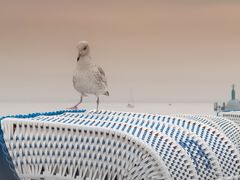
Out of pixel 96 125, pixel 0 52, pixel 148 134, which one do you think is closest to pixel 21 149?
pixel 96 125

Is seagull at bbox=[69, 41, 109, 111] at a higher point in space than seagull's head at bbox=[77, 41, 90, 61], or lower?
lower

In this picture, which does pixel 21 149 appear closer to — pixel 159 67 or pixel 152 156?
pixel 152 156

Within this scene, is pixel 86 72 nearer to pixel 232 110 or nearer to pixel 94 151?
pixel 232 110

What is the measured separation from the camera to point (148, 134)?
145 cm

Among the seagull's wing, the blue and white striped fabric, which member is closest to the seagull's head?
the seagull's wing

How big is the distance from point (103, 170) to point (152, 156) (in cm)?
14

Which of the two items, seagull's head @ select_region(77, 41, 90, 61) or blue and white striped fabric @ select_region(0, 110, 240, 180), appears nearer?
blue and white striped fabric @ select_region(0, 110, 240, 180)

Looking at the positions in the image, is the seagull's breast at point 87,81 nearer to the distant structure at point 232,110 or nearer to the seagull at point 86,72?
the seagull at point 86,72

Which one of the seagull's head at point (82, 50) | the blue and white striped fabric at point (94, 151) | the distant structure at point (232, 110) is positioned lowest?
the blue and white striped fabric at point (94, 151)

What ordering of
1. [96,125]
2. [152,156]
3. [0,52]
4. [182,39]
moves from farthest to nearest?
[182,39] → [0,52] → [96,125] → [152,156]

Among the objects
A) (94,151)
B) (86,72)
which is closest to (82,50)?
(86,72)

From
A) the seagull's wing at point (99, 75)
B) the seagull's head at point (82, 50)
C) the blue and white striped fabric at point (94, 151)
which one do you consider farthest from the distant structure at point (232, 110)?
the blue and white striped fabric at point (94, 151)

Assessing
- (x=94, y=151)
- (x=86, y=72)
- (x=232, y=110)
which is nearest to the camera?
(x=94, y=151)

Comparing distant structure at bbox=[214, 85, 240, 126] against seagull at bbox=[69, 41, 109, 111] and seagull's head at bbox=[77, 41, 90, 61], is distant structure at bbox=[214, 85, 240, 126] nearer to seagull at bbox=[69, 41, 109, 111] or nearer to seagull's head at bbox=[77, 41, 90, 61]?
seagull at bbox=[69, 41, 109, 111]
